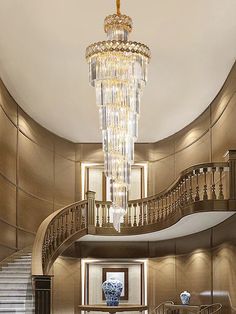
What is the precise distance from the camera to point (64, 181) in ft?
62.1

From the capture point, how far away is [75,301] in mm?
18391

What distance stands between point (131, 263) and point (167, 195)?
3.87 m

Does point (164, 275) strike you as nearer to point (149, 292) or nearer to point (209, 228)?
point (149, 292)

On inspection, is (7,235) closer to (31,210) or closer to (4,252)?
(4,252)

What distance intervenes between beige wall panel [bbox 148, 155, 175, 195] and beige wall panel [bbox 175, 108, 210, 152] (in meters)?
0.59

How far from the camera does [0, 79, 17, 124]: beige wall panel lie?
15.0 metres

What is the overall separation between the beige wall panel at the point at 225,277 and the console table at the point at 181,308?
48 centimetres

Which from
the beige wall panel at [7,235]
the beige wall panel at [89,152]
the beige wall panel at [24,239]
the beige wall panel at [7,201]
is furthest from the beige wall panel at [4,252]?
the beige wall panel at [89,152]

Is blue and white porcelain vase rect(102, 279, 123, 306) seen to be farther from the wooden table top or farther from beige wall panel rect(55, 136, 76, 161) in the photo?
beige wall panel rect(55, 136, 76, 161)

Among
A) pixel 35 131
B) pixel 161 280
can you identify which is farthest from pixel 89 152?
pixel 161 280

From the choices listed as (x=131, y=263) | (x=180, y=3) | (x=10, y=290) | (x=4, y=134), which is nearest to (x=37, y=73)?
(x=4, y=134)

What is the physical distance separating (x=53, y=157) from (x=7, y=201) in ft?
12.2

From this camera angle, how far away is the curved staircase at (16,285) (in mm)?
10586

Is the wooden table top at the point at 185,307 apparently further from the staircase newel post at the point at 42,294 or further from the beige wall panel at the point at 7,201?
the staircase newel post at the point at 42,294
